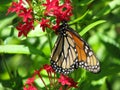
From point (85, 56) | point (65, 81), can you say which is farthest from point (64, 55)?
point (65, 81)

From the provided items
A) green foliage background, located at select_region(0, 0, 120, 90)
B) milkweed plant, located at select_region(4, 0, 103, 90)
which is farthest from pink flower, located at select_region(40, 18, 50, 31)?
green foliage background, located at select_region(0, 0, 120, 90)

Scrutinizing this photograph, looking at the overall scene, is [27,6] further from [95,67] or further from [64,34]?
[95,67]

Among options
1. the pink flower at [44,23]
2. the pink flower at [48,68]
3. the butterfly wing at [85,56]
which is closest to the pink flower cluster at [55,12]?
the pink flower at [44,23]

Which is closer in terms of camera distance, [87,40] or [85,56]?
[85,56]

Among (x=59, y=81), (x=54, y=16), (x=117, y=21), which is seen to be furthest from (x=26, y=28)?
(x=117, y=21)

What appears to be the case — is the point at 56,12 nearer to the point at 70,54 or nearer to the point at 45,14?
the point at 45,14

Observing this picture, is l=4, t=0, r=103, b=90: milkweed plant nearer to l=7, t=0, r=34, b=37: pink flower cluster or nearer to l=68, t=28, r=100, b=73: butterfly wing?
l=7, t=0, r=34, b=37: pink flower cluster

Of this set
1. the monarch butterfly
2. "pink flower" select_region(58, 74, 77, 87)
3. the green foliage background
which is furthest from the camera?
the green foliage background
